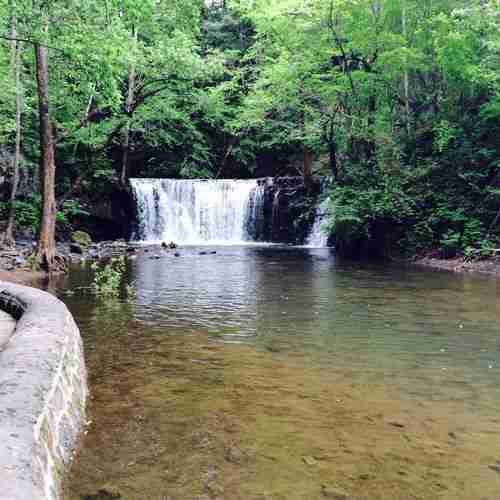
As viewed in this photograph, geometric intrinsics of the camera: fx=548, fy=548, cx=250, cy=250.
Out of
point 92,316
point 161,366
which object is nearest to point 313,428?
point 161,366

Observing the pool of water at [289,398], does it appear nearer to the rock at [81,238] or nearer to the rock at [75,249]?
the rock at [75,249]

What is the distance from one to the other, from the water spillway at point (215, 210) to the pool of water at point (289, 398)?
599 inches

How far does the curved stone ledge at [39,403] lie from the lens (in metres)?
2.25

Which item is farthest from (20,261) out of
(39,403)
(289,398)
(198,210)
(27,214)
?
(198,210)

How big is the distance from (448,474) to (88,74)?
9161 millimetres

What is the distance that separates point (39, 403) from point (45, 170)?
1111cm

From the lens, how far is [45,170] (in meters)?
13.1

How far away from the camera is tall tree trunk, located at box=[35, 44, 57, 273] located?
12.9 m

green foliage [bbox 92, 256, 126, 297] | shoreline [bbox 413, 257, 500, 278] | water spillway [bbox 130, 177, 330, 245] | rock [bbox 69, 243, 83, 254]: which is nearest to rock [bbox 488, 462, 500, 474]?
green foliage [bbox 92, 256, 126, 297]

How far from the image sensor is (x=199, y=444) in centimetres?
380

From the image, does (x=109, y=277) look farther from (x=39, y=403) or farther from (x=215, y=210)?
(x=215, y=210)

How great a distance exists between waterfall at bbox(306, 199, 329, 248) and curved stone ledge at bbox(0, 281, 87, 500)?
1872 centimetres

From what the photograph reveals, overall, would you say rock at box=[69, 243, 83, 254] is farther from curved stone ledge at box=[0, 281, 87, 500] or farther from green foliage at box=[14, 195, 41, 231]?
curved stone ledge at box=[0, 281, 87, 500]

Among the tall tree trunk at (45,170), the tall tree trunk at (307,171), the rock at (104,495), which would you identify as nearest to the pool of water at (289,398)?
the rock at (104,495)
